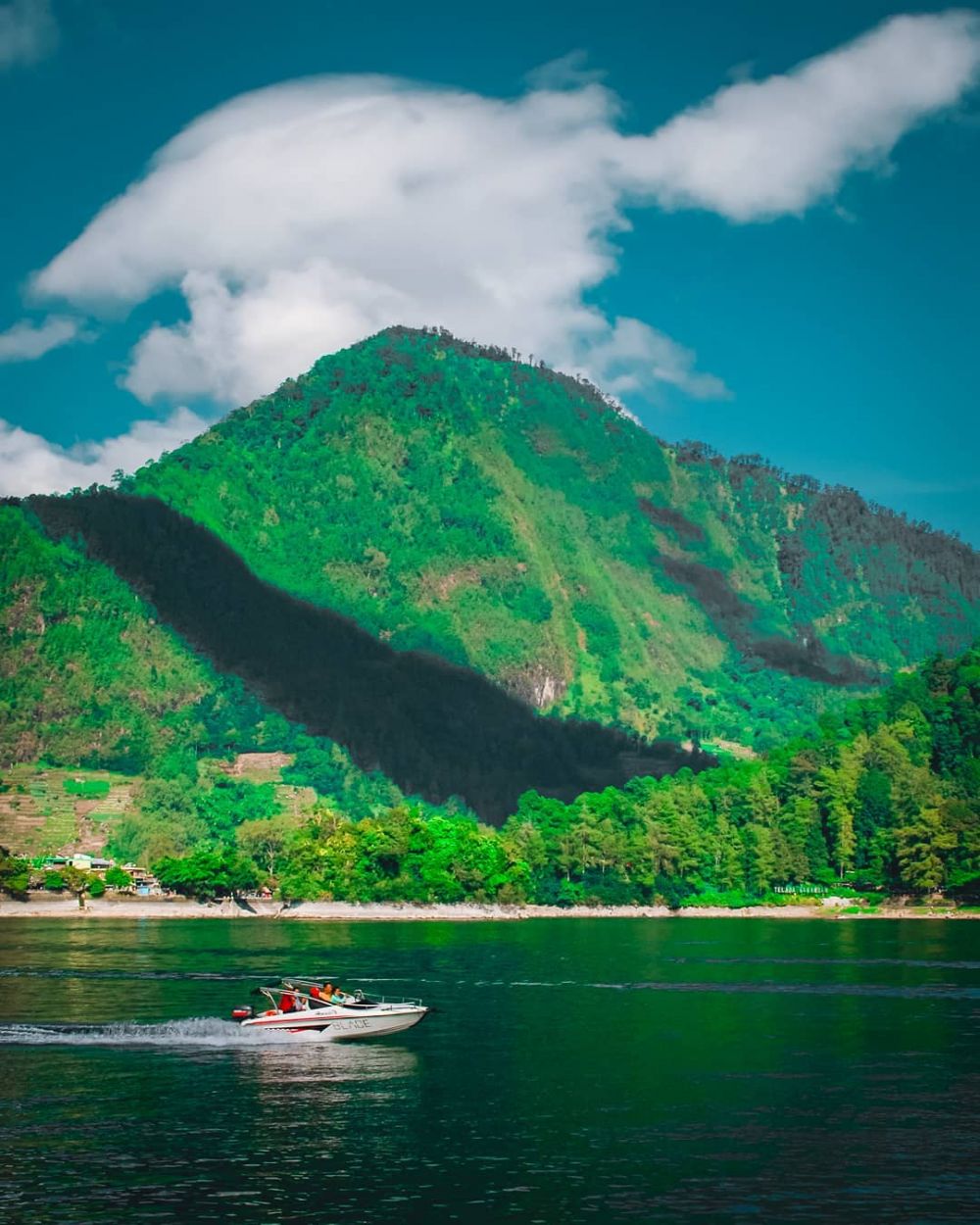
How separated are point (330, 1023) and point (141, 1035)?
10.6 metres

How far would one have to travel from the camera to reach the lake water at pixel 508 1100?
185 feet

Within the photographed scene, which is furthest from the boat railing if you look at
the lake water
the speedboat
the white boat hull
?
the lake water

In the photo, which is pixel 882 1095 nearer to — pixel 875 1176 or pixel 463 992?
pixel 875 1176

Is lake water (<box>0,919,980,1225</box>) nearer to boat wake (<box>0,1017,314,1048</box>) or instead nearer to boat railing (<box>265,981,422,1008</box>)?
boat wake (<box>0,1017,314,1048</box>)

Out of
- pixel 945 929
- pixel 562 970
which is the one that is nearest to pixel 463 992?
pixel 562 970

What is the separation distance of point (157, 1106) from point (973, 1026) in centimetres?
5178

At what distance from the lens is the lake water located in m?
56.5

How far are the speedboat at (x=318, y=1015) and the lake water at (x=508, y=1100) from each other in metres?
1.32

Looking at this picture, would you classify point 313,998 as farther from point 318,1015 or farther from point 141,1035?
point 141,1035

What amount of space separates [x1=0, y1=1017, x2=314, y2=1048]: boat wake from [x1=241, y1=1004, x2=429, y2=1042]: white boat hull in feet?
1.58

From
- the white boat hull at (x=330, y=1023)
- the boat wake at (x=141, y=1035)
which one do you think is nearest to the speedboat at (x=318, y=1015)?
the white boat hull at (x=330, y=1023)

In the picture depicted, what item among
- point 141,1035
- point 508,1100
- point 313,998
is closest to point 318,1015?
point 313,998

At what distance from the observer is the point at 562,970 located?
445 feet

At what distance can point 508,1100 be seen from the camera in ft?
245
